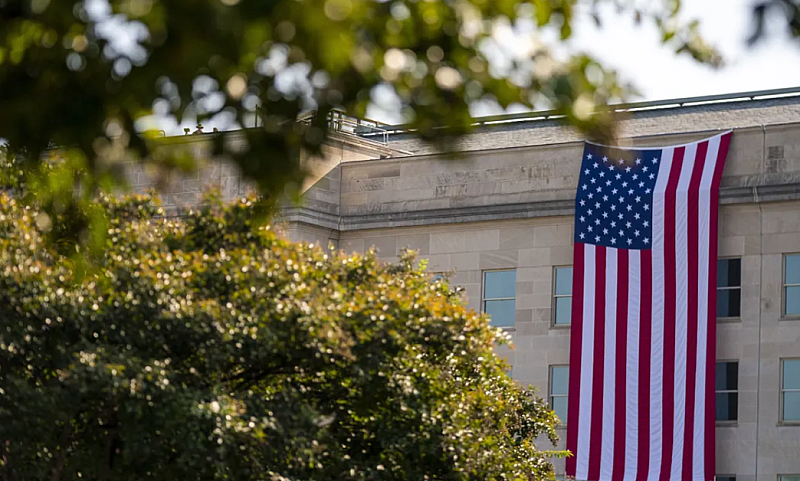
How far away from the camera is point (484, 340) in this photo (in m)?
23.3

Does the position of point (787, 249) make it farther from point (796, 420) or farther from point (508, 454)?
point (508, 454)

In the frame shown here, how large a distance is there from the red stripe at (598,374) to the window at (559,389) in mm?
1679

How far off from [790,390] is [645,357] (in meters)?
3.56

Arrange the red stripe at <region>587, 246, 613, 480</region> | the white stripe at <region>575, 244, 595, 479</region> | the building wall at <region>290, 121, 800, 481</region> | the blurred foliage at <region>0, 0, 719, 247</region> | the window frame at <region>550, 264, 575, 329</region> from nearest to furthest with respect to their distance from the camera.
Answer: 1. the blurred foliage at <region>0, 0, 719, 247</region>
2. the building wall at <region>290, 121, 800, 481</region>
3. the red stripe at <region>587, 246, 613, 480</region>
4. the white stripe at <region>575, 244, 595, 479</region>
5. the window frame at <region>550, 264, 575, 329</region>

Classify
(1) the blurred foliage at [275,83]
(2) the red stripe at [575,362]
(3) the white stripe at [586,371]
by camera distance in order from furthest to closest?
(2) the red stripe at [575,362], (3) the white stripe at [586,371], (1) the blurred foliage at [275,83]

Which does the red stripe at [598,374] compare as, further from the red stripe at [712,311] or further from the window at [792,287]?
the window at [792,287]

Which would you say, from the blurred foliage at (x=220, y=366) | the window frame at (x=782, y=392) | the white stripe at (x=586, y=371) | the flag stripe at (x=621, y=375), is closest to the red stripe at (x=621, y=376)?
the flag stripe at (x=621, y=375)

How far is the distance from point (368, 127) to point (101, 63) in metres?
45.4

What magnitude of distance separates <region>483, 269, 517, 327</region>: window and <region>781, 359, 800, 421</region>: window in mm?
7469

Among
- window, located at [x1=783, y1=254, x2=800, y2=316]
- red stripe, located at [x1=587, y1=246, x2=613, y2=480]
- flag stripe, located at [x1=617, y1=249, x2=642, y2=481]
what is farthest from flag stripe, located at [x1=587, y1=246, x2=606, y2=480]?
window, located at [x1=783, y1=254, x2=800, y2=316]

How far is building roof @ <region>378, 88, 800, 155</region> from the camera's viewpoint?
4225 centimetres

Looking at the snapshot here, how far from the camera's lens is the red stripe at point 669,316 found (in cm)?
3753

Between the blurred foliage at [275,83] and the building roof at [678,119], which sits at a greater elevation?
the building roof at [678,119]

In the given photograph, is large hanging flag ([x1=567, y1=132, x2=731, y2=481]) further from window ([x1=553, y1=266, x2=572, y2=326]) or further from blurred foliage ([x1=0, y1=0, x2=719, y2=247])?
blurred foliage ([x1=0, y1=0, x2=719, y2=247])
